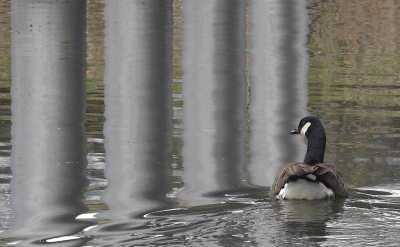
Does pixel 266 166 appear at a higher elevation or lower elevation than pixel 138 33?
lower

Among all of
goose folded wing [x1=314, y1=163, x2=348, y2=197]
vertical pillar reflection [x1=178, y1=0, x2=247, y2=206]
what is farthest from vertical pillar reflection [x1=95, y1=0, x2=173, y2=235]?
goose folded wing [x1=314, y1=163, x2=348, y2=197]

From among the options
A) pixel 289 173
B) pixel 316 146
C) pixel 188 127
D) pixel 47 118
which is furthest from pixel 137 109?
pixel 289 173

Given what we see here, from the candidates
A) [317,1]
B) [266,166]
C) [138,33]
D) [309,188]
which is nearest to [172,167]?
[266,166]

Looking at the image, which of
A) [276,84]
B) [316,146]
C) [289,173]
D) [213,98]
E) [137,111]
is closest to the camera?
[289,173]

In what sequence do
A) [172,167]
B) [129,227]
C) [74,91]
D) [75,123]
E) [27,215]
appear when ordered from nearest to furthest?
[129,227]
[27,215]
[172,167]
[75,123]
[74,91]

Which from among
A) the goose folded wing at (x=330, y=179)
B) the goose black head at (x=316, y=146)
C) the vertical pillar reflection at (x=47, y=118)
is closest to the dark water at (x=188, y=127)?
the vertical pillar reflection at (x=47, y=118)

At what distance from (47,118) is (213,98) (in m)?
2.90

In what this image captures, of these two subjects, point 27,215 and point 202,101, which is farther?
point 202,101

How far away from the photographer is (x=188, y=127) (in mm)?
11672

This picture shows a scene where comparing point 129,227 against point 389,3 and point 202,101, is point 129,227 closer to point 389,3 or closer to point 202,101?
point 202,101

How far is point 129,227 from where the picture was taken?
23.9 ft

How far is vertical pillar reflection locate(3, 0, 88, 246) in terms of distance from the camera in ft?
26.3

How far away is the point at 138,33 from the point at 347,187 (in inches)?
276

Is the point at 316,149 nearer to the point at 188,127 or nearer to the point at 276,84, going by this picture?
the point at 188,127
